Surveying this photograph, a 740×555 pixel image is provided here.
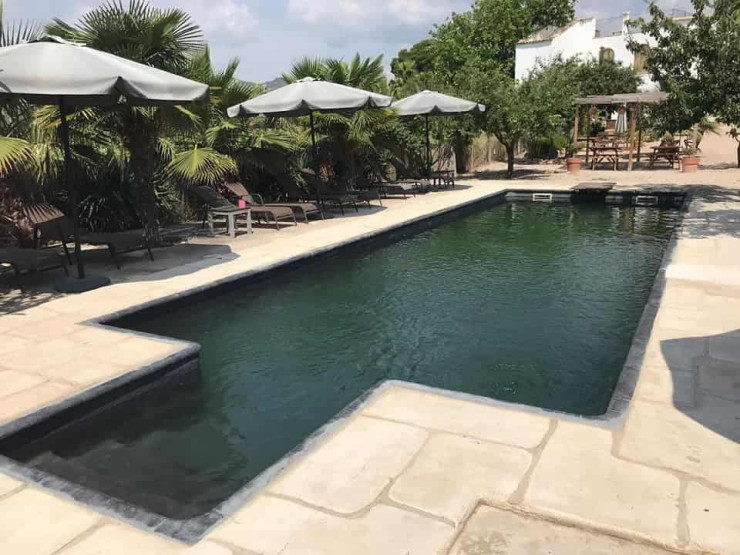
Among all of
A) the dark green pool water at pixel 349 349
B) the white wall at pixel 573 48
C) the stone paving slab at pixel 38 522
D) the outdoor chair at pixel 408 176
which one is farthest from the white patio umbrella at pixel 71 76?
the white wall at pixel 573 48

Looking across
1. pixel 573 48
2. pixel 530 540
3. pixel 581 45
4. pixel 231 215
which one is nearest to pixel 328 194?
pixel 231 215

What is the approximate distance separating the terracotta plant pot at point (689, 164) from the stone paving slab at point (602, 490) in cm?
1858

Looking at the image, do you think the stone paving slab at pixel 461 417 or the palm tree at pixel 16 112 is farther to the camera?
the palm tree at pixel 16 112

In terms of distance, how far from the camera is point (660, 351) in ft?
16.1

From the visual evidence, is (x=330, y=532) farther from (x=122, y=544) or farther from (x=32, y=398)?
(x=32, y=398)

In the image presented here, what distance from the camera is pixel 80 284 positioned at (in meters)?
7.16

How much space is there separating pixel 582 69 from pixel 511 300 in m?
25.1

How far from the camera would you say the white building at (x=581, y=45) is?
34.6m

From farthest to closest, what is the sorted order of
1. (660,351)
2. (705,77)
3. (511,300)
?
(705,77), (511,300), (660,351)

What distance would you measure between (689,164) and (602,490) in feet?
62.8

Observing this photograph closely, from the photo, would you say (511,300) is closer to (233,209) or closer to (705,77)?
(233,209)

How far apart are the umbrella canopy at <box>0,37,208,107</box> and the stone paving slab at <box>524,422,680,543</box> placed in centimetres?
541

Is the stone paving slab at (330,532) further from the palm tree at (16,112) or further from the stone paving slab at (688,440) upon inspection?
the palm tree at (16,112)

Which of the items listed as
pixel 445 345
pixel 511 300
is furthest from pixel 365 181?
pixel 445 345
